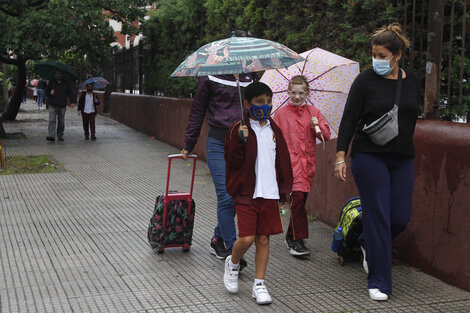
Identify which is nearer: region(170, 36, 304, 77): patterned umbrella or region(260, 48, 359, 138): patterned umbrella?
region(170, 36, 304, 77): patterned umbrella

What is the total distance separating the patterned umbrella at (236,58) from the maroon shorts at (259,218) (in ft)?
1.96

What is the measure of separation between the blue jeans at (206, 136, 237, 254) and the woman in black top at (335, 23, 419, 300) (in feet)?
3.68

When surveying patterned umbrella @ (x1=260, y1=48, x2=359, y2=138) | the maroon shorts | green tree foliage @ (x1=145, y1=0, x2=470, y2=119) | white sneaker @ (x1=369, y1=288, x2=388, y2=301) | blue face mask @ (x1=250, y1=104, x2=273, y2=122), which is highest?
green tree foliage @ (x1=145, y1=0, x2=470, y2=119)

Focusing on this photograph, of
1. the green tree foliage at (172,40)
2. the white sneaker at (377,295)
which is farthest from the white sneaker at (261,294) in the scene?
the green tree foliage at (172,40)

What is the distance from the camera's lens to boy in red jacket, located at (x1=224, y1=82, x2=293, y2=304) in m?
4.55

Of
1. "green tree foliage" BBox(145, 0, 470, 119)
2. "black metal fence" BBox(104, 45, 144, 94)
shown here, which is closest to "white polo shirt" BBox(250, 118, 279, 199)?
"green tree foliage" BBox(145, 0, 470, 119)

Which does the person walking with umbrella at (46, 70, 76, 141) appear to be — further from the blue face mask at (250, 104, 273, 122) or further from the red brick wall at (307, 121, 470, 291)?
the blue face mask at (250, 104, 273, 122)

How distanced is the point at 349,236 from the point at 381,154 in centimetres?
105

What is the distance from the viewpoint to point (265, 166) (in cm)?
459

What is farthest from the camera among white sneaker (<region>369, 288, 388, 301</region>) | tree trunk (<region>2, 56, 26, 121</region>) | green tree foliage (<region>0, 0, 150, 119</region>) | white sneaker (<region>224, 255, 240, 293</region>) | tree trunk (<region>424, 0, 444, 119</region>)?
tree trunk (<region>2, 56, 26, 121</region>)

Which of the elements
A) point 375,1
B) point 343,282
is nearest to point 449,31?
point 375,1

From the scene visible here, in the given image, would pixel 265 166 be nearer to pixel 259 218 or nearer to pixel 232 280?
pixel 259 218

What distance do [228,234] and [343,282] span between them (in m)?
1.02

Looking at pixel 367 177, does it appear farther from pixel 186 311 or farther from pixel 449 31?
pixel 449 31
